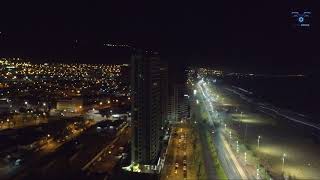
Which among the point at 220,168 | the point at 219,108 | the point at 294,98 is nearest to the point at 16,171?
the point at 220,168

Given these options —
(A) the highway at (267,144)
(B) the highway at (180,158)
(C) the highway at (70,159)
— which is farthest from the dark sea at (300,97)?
(C) the highway at (70,159)

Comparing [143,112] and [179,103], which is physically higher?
[179,103]

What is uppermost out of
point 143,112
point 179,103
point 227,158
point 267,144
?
point 179,103

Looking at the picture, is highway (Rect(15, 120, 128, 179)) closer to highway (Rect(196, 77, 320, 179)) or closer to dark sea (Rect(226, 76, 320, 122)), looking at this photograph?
highway (Rect(196, 77, 320, 179))

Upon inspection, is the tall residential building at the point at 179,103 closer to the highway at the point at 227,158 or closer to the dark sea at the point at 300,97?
the highway at the point at 227,158

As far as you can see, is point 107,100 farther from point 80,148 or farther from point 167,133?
point 80,148

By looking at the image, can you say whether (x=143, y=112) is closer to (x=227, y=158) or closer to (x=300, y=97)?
(x=227, y=158)

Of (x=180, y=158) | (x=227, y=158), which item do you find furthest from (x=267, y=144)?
(x=180, y=158)

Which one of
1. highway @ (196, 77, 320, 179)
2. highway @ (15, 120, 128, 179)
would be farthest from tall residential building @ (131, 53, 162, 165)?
highway @ (196, 77, 320, 179)
